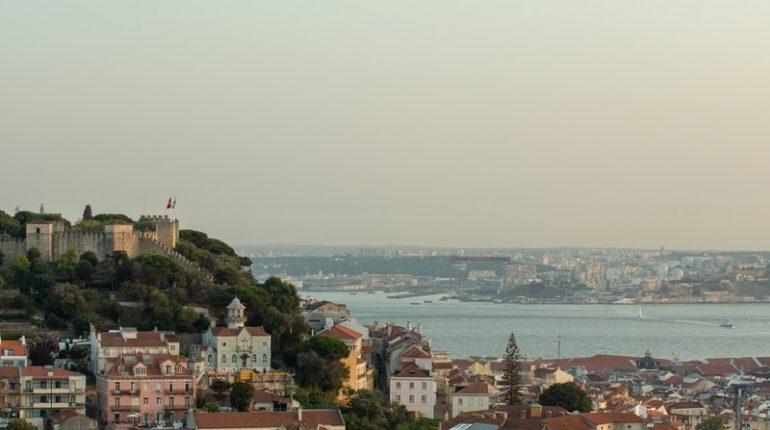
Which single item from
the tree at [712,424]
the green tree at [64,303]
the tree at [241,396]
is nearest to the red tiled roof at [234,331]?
the tree at [241,396]

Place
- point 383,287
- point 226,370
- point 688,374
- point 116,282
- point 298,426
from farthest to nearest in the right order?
point 383,287
point 688,374
point 116,282
point 226,370
point 298,426

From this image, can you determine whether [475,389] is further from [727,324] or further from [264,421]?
[727,324]

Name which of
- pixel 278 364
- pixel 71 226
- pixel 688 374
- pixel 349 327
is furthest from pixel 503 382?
pixel 688 374

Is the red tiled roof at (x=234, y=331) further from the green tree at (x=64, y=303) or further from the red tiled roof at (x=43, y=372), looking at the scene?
the red tiled roof at (x=43, y=372)

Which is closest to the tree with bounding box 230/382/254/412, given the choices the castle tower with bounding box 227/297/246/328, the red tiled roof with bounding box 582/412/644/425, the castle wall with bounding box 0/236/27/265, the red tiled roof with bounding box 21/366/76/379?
the red tiled roof with bounding box 21/366/76/379

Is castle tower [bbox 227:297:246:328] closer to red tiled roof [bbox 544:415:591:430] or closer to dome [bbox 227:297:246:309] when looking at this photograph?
dome [bbox 227:297:246:309]

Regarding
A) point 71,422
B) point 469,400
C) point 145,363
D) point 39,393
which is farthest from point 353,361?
point 71,422

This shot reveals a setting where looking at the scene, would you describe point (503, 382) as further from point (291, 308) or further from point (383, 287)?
point (383, 287)
